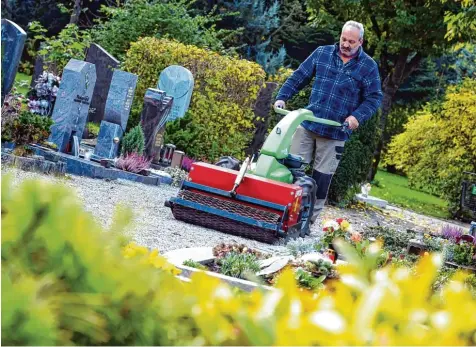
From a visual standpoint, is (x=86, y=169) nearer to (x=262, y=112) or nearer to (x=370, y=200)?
(x=262, y=112)

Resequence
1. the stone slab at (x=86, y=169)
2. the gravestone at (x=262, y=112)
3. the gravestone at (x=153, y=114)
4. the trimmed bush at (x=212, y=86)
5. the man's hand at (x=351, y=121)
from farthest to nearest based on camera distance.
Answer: the gravestone at (x=262, y=112)
the trimmed bush at (x=212, y=86)
the gravestone at (x=153, y=114)
the stone slab at (x=86, y=169)
the man's hand at (x=351, y=121)

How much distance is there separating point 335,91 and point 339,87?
51 millimetres

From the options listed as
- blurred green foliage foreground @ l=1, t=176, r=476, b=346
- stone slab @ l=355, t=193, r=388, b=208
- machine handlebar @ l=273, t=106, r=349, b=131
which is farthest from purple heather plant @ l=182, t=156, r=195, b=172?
blurred green foliage foreground @ l=1, t=176, r=476, b=346

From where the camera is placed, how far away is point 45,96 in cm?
1268

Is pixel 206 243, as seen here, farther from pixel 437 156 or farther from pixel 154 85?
pixel 437 156

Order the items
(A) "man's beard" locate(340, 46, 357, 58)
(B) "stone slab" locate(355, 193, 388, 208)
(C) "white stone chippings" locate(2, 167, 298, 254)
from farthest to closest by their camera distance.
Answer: (B) "stone slab" locate(355, 193, 388, 208)
(A) "man's beard" locate(340, 46, 357, 58)
(C) "white stone chippings" locate(2, 167, 298, 254)

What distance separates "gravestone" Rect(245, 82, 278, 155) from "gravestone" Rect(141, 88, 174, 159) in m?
3.24

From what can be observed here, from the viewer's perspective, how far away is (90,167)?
36.0 feet

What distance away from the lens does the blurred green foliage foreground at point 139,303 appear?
3.50 ft

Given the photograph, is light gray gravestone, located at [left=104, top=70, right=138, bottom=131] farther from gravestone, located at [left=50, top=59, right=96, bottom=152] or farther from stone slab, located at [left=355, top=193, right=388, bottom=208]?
stone slab, located at [left=355, top=193, right=388, bottom=208]

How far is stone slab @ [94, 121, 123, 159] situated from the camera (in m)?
12.5

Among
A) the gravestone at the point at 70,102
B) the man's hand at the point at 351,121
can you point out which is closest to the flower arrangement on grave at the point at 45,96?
the gravestone at the point at 70,102

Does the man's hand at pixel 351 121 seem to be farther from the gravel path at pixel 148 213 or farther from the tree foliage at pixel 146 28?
the tree foliage at pixel 146 28

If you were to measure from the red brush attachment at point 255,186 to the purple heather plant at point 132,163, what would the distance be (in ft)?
11.0
